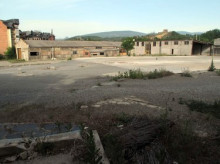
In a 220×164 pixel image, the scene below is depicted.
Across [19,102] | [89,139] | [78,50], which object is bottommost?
[19,102]

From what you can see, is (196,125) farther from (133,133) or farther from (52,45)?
(52,45)

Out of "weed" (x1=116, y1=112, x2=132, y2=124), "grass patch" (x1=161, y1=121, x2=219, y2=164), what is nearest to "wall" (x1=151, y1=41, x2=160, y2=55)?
"weed" (x1=116, y1=112, x2=132, y2=124)

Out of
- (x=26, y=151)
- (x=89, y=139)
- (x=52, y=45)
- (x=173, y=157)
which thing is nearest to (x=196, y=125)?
(x=173, y=157)

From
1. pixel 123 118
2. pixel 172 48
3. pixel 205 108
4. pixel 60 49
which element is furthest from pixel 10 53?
pixel 205 108

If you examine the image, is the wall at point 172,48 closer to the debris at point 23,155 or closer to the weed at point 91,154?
the weed at point 91,154

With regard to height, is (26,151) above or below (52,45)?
below

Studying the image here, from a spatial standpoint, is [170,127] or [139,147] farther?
[170,127]

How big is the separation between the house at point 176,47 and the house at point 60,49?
8.43 metres

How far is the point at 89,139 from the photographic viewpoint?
3.22 meters

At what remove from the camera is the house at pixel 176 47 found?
162ft

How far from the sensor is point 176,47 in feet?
168

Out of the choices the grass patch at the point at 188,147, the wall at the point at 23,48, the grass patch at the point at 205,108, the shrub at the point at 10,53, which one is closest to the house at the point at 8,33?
the shrub at the point at 10,53

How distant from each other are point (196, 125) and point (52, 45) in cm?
4320

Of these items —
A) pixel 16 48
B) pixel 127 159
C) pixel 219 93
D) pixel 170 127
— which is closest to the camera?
pixel 127 159
